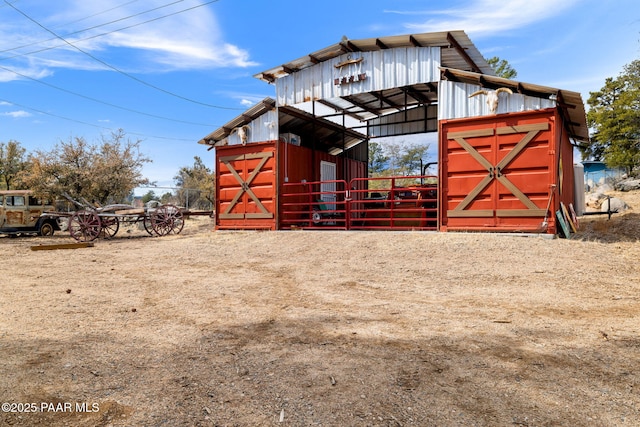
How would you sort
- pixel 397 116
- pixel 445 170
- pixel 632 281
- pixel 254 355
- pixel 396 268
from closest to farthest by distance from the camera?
1. pixel 254 355
2. pixel 632 281
3. pixel 396 268
4. pixel 445 170
5. pixel 397 116

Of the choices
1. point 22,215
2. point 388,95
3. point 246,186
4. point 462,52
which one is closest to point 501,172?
point 462,52

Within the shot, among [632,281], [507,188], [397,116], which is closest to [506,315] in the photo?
[632,281]

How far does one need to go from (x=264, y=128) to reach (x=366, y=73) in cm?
402

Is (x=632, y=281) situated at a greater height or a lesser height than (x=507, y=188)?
lesser

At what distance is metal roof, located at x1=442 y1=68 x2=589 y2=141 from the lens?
30.9 feet

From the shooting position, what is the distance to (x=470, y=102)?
413 inches

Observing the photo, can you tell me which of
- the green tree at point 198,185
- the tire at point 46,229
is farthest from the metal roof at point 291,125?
the green tree at point 198,185

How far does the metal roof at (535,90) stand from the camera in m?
9.42

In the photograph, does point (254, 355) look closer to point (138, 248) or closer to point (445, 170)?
point (445, 170)

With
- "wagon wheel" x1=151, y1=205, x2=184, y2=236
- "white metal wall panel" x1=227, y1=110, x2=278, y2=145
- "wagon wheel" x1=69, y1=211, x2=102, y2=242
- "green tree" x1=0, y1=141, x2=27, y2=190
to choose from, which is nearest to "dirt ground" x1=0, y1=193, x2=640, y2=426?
"white metal wall panel" x1=227, y1=110, x2=278, y2=145

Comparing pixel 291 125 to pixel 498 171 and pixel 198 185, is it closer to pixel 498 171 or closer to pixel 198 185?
pixel 498 171

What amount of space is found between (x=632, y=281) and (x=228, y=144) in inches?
487

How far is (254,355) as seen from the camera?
131 inches

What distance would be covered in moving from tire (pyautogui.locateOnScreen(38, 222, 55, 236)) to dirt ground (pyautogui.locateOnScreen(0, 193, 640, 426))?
423 inches
